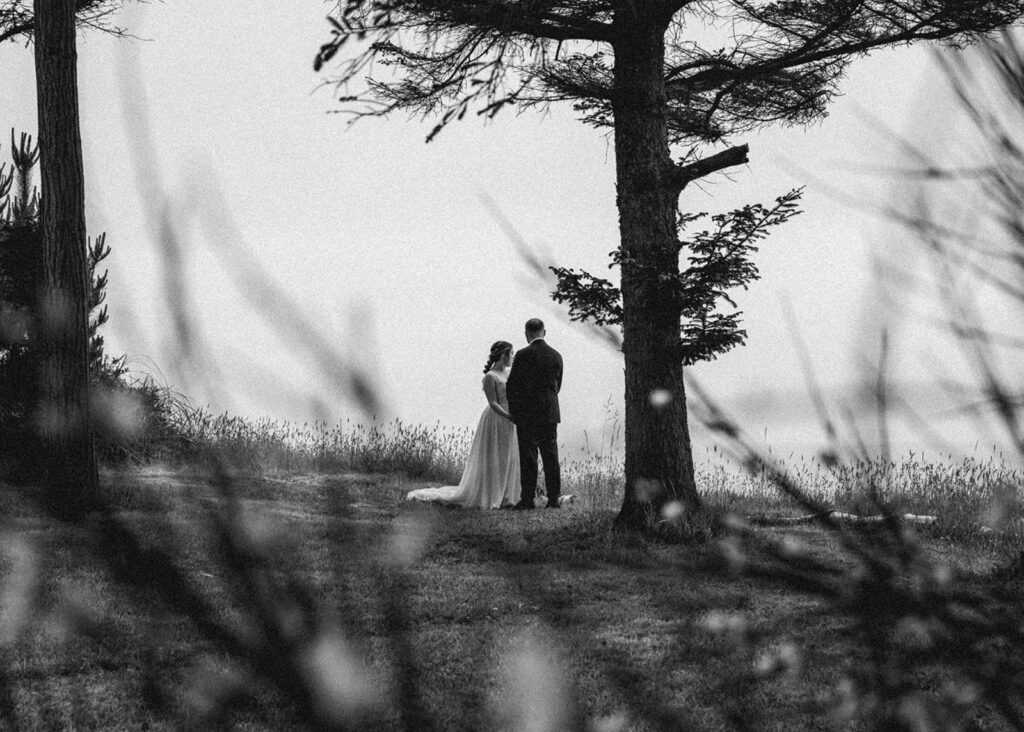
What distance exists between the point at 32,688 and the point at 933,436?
13.5 ft

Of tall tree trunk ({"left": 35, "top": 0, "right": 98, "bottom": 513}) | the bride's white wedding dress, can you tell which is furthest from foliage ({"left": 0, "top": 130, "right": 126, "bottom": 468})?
the bride's white wedding dress

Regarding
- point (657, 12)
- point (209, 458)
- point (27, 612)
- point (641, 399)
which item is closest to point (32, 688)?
point (27, 612)

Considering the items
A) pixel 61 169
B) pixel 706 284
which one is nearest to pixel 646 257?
pixel 706 284

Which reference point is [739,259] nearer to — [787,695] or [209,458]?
[787,695]

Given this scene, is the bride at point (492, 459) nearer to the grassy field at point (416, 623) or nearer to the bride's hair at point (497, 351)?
the bride's hair at point (497, 351)

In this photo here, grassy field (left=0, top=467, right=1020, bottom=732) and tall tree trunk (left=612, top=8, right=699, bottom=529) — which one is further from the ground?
tall tree trunk (left=612, top=8, right=699, bottom=529)

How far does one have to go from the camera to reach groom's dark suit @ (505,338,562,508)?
30.6ft

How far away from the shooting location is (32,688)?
4.09 metres

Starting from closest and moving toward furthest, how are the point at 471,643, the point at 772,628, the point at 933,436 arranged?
1. the point at 772,628
2. the point at 933,436
3. the point at 471,643

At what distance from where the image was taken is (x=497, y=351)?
990 centimetres

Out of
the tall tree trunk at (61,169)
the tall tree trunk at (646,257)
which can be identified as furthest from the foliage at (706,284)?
the tall tree trunk at (61,169)

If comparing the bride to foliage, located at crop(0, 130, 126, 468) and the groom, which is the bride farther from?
foliage, located at crop(0, 130, 126, 468)

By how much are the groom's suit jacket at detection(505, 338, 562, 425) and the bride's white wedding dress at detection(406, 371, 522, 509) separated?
0.40m

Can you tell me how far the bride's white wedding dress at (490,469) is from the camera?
9938 mm
